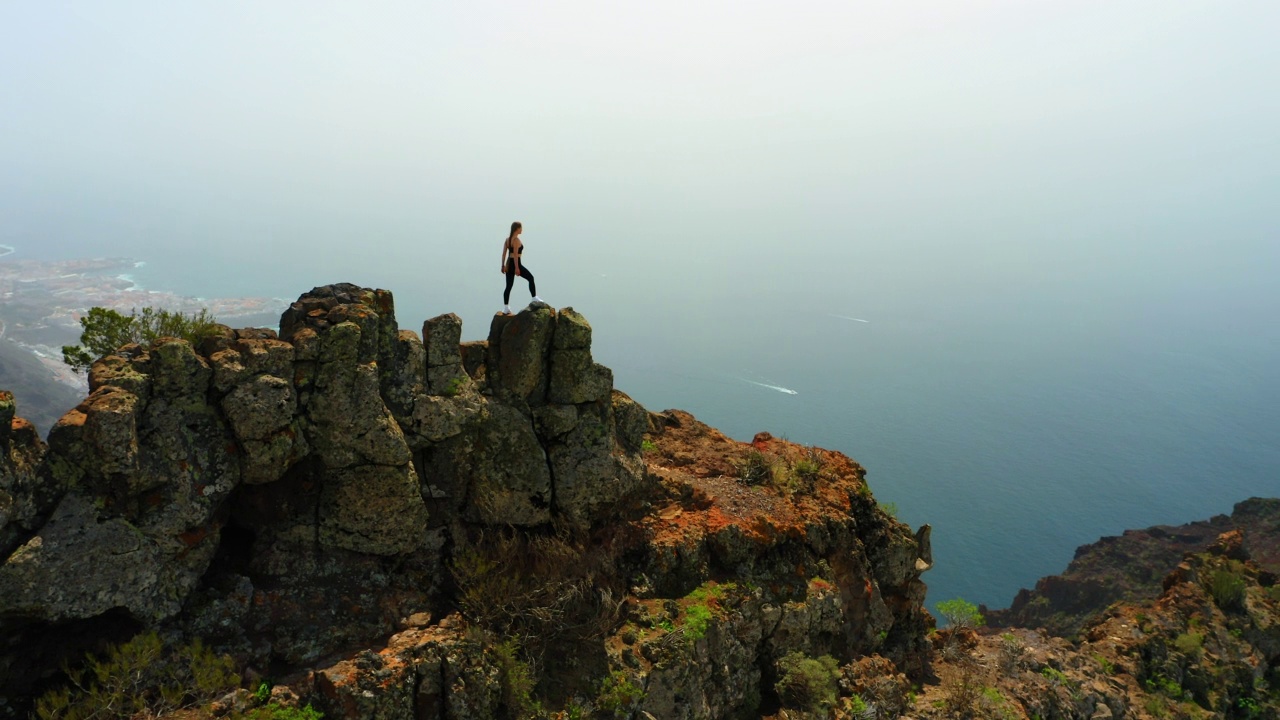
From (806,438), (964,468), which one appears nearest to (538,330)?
(806,438)

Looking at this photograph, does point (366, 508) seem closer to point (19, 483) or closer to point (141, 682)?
point (141, 682)

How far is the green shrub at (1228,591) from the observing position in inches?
1074

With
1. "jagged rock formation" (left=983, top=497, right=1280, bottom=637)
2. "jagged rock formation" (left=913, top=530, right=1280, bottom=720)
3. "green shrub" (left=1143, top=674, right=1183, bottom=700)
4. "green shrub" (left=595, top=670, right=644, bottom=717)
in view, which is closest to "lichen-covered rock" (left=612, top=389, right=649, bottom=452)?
"green shrub" (left=595, top=670, right=644, bottom=717)

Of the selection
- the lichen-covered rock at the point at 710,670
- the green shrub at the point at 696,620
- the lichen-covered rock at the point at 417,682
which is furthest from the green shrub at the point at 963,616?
the lichen-covered rock at the point at 417,682

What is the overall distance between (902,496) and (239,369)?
132 meters

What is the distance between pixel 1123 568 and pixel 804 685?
207 ft

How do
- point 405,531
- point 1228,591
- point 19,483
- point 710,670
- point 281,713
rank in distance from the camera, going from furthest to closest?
1. point 1228,591
2. point 710,670
3. point 405,531
4. point 281,713
5. point 19,483

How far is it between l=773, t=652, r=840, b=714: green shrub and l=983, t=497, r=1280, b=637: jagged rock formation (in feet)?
158

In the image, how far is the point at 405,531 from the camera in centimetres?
1139

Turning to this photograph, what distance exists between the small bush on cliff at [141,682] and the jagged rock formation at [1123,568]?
58.1 meters

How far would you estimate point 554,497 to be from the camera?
13062mm

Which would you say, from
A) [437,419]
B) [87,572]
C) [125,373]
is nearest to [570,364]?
[437,419]

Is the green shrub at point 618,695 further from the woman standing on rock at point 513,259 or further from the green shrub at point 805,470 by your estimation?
the woman standing on rock at point 513,259

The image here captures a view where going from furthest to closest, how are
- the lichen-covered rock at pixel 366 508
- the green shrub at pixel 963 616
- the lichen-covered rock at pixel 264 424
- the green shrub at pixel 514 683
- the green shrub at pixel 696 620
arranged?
the green shrub at pixel 963 616 < the green shrub at pixel 696 620 < the lichen-covered rock at pixel 366 508 < the green shrub at pixel 514 683 < the lichen-covered rock at pixel 264 424
